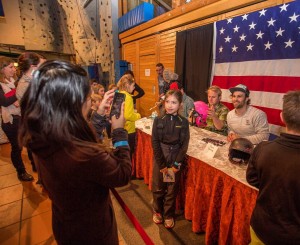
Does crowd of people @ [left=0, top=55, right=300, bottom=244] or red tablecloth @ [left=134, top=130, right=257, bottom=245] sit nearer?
crowd of people @ [left=0, top=55, right=300, bottom=244]

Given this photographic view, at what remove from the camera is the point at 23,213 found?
255 cm

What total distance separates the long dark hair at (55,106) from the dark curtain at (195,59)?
3.89 meters

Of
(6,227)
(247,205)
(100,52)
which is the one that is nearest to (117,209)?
(6,227)

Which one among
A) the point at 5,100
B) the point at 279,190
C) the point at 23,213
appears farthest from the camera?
the point at 5,100

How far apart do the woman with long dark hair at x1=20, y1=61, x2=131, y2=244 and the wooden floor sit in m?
1.61

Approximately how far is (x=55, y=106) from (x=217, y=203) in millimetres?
1852

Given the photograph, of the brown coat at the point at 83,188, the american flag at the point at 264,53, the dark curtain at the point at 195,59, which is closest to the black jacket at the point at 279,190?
A: the brown coat at the point at 83,188

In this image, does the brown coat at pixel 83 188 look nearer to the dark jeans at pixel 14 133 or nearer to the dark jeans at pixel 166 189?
the dark jeans at pixel 166 189

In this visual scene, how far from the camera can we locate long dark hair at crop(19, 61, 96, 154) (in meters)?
0.72

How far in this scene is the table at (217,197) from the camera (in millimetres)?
1644

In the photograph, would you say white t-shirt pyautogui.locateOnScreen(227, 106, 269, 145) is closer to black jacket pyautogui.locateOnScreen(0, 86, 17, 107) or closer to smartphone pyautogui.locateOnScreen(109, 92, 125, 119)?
smartphone pyautogui.locateOnScreen(109, 92, 125, 119)

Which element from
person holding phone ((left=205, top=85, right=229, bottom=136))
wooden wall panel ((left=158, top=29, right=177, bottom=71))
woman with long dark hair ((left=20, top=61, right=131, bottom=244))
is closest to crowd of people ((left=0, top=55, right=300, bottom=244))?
woman with long dark hair ((left=20, top=61, right=131, bottom=244))

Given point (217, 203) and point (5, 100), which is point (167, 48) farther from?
point (217, 203)

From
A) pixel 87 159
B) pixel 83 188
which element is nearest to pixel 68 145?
pixel 87 159
